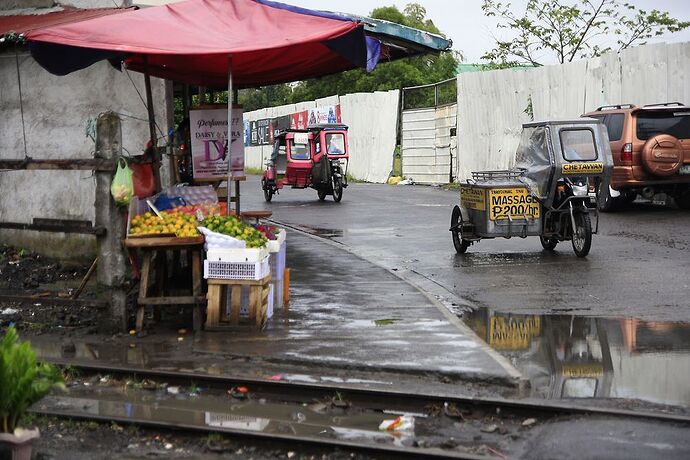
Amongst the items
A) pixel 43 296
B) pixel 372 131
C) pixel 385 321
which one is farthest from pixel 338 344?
pixel 372 131

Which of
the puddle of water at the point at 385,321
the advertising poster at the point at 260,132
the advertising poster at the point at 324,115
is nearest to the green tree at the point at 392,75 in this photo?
the advertising poster at the point at 260,132

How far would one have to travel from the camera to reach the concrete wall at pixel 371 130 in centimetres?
3616

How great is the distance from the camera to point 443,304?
35.4 ft

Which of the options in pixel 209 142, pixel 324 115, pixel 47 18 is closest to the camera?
pixel 209 142

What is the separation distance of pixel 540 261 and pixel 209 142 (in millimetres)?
5110

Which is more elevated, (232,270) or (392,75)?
(392,75)

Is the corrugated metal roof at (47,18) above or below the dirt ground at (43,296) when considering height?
above

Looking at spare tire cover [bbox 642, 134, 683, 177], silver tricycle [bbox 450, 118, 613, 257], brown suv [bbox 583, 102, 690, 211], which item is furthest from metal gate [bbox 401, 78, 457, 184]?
silver tricycle [bbox 450, 118, 613, 257]

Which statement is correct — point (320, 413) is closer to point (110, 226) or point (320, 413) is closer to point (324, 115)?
point (110, 226)

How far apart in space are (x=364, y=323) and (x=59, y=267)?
548 centimetres

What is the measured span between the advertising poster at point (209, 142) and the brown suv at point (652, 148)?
9.25 metres

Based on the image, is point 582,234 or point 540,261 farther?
point 540,261


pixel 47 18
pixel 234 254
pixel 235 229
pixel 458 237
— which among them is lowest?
pixel 458 237

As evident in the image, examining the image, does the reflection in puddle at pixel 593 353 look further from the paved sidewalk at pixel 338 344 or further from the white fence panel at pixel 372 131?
the white fence panel at pixel 372 131
